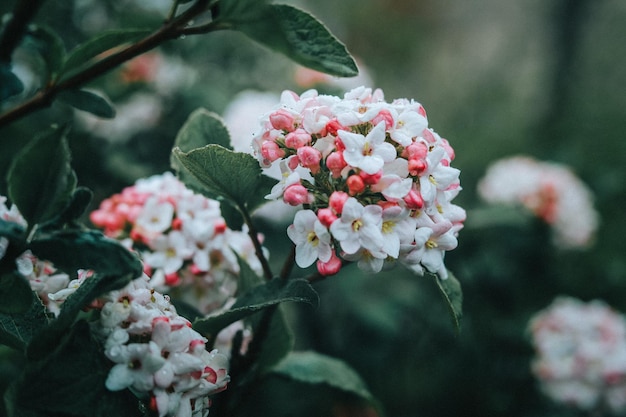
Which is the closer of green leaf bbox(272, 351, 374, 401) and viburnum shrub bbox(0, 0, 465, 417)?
viburnum shrub bbox(0, 0, 465, 417)

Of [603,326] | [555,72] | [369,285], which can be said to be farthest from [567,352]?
[555,72]

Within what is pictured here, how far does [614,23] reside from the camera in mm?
5238

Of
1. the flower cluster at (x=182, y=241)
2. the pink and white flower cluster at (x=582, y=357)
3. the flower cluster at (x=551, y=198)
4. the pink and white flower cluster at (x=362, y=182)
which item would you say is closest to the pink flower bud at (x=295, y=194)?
the pink and white flower cluster at (x=362, y=182)

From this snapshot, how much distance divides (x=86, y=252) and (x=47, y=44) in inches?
9.2

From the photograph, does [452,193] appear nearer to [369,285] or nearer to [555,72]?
[369,285]

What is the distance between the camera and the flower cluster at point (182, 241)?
0.88 meters

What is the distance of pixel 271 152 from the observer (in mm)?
694

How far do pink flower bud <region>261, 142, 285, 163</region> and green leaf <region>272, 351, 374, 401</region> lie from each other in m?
0.37

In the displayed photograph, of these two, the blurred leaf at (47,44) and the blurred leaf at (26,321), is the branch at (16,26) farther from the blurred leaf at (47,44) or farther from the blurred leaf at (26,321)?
the blurred leaf at (26,321)

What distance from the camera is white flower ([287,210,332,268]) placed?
0.66 meters

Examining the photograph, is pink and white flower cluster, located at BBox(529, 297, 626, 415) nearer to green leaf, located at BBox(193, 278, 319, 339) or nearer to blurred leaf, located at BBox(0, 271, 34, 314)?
green leaf, located at BBox(193, 278, 319, 339)

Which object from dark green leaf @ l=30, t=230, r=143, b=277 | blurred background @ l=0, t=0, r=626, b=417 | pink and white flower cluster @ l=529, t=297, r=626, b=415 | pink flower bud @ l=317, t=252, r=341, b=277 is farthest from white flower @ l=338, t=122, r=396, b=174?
pink and white flower cluster @ l=529, t=297, r=626, b=415

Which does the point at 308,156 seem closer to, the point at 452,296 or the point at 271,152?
the point at 271,152

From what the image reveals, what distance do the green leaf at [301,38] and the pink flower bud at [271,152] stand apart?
4.4 inches
